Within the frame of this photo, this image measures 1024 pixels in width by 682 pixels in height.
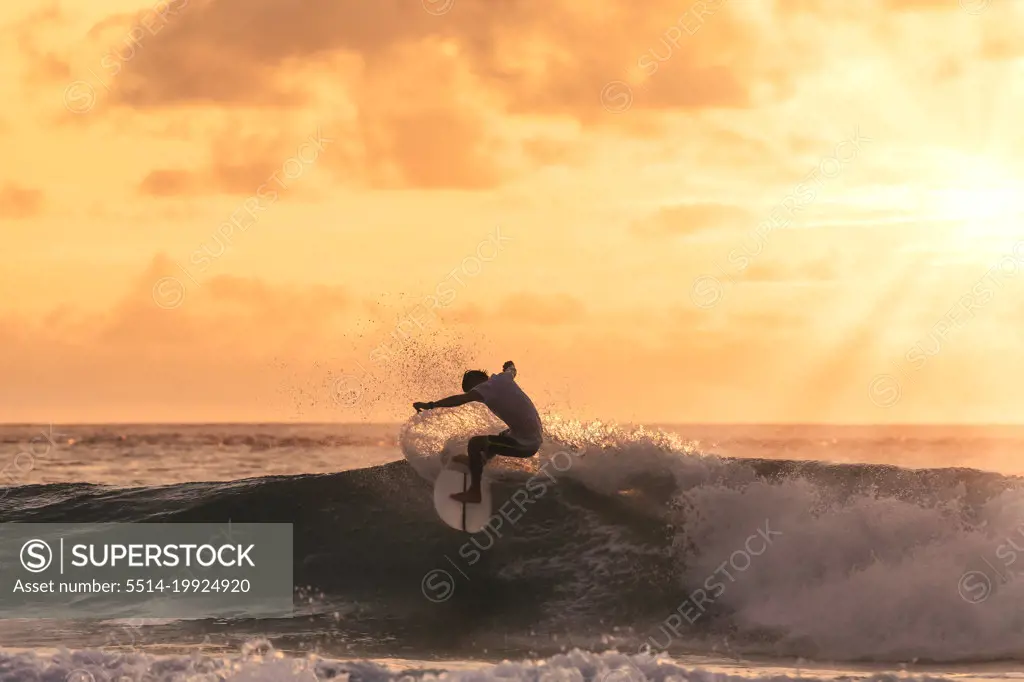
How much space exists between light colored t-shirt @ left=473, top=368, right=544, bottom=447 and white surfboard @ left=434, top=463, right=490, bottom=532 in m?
1.77

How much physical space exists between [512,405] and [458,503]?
250cm

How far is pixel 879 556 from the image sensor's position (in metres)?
15.5

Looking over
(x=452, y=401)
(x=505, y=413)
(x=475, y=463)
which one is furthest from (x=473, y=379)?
(x=475, y=463)

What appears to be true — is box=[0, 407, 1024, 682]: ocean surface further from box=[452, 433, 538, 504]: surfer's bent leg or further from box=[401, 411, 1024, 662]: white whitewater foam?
box=[452, 433, 538, 504]: surfer's bent leg

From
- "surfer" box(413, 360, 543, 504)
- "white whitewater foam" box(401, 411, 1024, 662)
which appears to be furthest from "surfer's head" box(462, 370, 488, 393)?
"white whitewater foam" box(401, 411, 1024, 662)

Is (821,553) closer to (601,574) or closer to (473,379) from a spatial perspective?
(601,574)

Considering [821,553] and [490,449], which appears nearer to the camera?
[490,449]

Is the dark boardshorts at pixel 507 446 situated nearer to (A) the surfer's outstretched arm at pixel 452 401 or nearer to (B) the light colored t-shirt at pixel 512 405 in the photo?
(B) the light colored t-shirt at pixel 512 405

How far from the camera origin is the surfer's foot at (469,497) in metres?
15.3

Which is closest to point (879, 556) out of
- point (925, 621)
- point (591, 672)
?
point (925, 621)

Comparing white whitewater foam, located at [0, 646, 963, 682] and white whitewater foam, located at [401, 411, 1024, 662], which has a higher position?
white whitewater foam, located at [401, 411, 1024, 662]

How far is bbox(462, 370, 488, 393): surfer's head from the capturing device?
13556mm

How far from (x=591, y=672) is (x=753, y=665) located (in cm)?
266

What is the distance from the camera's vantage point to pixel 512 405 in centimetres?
1378
